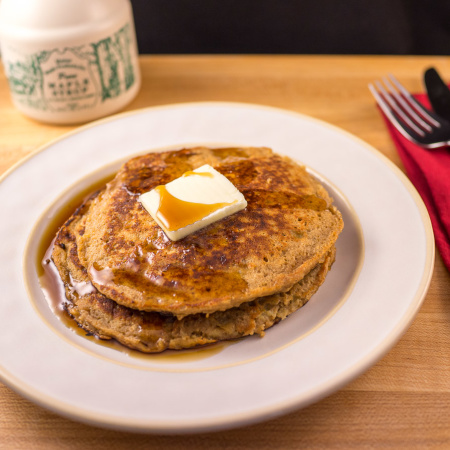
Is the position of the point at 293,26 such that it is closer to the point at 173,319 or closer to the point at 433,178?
the point at 433,178

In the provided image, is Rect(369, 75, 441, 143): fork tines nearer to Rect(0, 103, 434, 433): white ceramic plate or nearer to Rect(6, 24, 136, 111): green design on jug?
Rect(0, 103, 434, 433): white ceramic plate

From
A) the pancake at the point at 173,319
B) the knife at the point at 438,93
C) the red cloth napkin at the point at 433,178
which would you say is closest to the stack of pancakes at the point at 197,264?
the pancake at the point at 173,319

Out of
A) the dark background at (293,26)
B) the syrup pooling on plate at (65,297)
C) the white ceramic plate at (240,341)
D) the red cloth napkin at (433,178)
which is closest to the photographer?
the white ceramic plate at (240,341)

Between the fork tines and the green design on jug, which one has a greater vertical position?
the green design on jug

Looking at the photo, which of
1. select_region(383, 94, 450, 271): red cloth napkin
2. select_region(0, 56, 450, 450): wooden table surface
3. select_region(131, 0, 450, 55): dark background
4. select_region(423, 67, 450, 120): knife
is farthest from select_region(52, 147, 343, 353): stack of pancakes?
select_region(131, 0, 450, 55): dark background

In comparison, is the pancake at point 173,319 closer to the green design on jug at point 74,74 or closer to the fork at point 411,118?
the fork at point 411,118

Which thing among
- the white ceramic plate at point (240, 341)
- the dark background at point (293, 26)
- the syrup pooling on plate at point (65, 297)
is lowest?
the dark background at point (293, 26)
